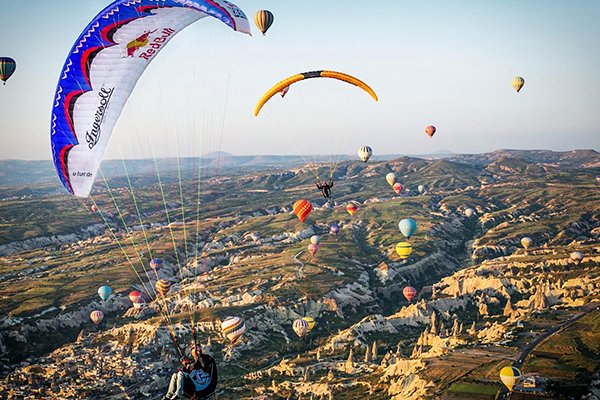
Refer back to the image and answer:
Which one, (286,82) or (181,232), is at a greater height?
(286,82)

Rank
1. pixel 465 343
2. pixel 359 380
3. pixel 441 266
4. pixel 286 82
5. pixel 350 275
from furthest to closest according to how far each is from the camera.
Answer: pixel 441 266
pixel 350 275
pixel 465 343
pixel 359 380
pixel 286 82

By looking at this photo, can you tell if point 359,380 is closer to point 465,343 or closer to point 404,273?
point 465,343

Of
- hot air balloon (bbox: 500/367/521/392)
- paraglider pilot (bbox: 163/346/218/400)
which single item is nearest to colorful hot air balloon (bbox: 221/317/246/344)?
hot air balloon (bbox: 500/367/521/392)

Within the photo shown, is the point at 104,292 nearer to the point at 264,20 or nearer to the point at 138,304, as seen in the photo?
the point at 138,304

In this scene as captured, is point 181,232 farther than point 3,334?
Yes

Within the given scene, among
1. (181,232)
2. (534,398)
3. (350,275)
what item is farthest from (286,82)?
(181,232)

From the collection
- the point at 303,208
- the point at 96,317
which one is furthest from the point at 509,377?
the point at 96,317

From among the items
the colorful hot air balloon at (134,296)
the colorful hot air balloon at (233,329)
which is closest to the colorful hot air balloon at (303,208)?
the colorful hot air balloon at (233,329)
